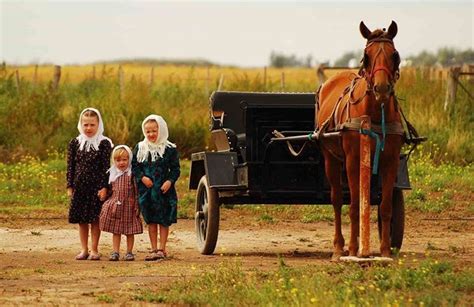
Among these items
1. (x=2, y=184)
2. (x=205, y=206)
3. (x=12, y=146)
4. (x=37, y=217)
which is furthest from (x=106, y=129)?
(x=205, y=206)

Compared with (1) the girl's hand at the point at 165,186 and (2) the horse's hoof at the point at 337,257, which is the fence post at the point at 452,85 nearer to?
(1) the girl's hand at the point at 165,186

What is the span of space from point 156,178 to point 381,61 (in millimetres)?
3372

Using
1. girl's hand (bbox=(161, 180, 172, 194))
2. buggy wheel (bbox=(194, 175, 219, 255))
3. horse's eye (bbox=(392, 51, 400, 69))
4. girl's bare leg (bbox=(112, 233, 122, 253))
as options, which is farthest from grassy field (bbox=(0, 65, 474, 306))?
horse's eye (bbox=(392, 51, 400, 69))

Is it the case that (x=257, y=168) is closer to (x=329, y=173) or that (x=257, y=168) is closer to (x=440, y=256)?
(x=329, y=173)

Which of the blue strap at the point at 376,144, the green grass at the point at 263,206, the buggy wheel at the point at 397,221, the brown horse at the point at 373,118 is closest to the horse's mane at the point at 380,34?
the brown horse at the point at 373,118

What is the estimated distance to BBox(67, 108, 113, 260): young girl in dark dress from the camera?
15.2 metres

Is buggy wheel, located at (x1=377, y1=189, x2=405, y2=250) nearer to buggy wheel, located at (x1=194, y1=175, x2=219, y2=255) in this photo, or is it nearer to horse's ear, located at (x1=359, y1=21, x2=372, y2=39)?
buggy wheel, located at (x1=194, y1=175, x2=219, y2=255)

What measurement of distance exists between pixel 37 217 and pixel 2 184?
14.2 ft

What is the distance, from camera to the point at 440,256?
47.9 feet

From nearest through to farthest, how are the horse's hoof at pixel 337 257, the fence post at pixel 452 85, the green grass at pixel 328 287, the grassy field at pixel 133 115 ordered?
the green grass at pixel 328 287 < the horse's hoof at pixel 337 257 < the grassy field at pixel 133 115 < the fence post at pixel 452 85

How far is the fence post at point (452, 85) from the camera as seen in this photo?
29.8 meters

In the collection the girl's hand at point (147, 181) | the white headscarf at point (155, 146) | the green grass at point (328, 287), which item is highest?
the white headscarf at point (155, 146)

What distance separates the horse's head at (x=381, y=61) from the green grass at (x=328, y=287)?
1.63 meters

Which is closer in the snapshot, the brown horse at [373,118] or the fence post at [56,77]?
the brown horse at [373,118]
